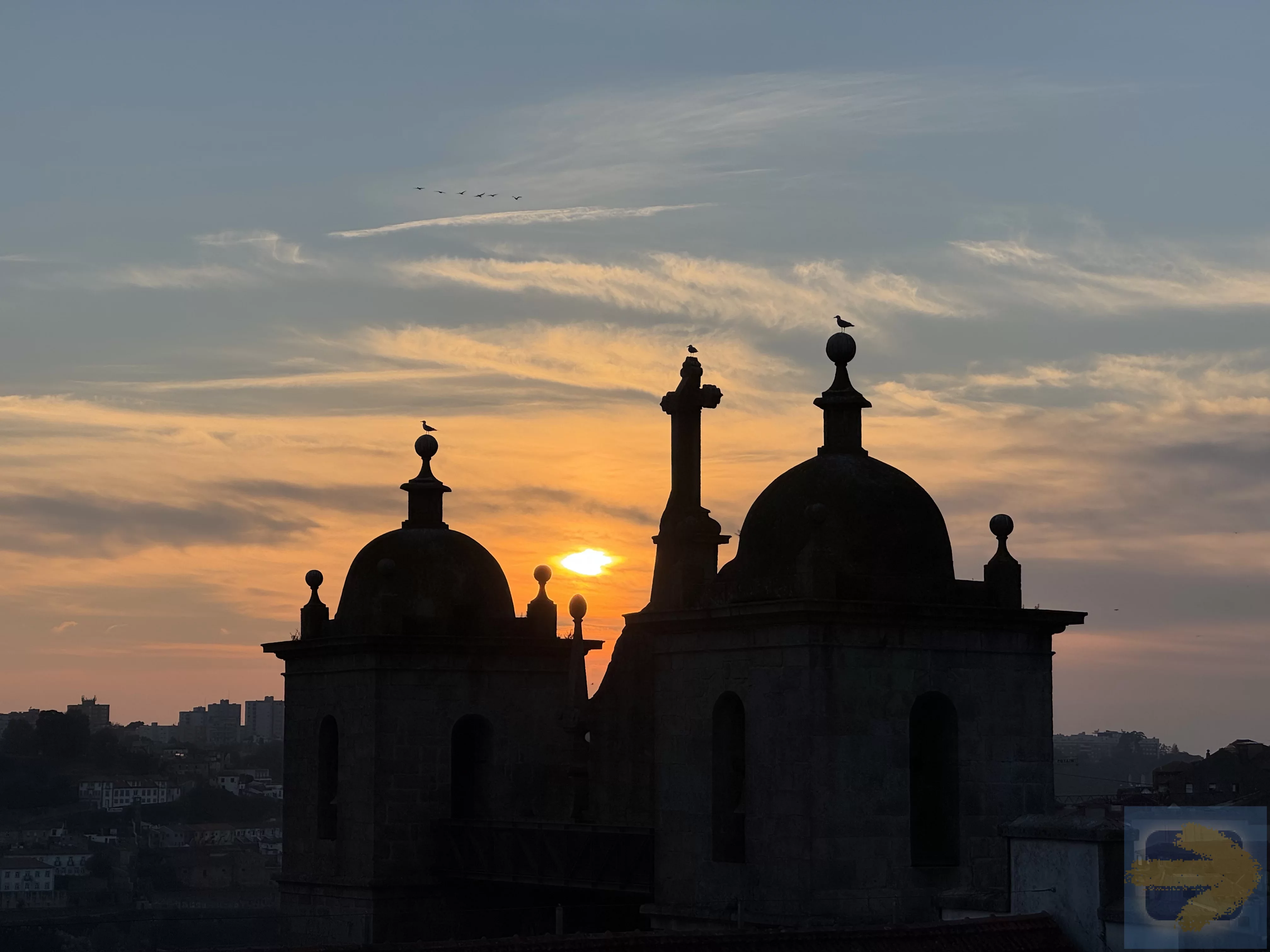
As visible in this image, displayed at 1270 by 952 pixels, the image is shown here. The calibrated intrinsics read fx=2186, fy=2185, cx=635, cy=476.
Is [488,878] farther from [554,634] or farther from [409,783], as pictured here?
[554,634]

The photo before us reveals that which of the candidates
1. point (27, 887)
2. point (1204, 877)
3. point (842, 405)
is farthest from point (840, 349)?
point (27, 887)

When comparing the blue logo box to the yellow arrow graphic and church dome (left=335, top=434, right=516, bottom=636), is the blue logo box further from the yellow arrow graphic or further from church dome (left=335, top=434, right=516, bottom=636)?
church dome (left=335, top=434, right=516, bottom=636)

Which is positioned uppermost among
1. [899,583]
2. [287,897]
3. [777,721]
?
[899,583]

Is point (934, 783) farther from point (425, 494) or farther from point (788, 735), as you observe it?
point (425, 494)

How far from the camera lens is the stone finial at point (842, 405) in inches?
1372

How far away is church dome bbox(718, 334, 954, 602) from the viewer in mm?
32594

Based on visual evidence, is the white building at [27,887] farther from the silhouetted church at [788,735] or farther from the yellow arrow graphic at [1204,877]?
the yellow arrow graphic at [1204,877]

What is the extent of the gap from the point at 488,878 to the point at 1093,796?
42.9 metres

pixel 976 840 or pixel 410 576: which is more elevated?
pixel 410 576

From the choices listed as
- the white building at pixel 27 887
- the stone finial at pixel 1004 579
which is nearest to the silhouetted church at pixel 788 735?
the stone finial at pixel 1004 579

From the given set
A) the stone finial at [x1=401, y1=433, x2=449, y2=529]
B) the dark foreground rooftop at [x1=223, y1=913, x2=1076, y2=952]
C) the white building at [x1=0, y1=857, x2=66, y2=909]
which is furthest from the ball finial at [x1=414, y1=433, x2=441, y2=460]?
the white building at [x1=0, y1=857, x2=66, y2=909]

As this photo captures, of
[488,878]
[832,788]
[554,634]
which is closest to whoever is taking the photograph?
[832,788]

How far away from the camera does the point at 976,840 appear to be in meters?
32.7

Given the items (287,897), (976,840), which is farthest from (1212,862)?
(287,897)
